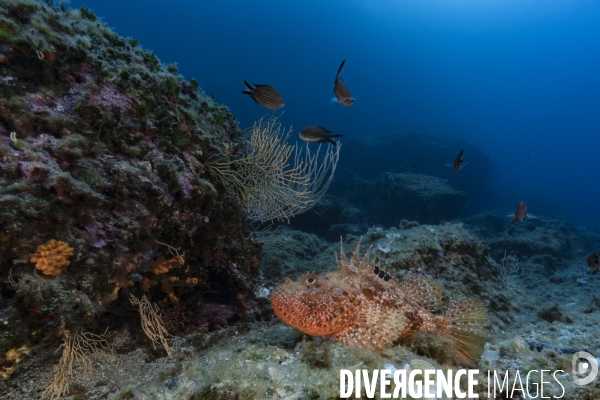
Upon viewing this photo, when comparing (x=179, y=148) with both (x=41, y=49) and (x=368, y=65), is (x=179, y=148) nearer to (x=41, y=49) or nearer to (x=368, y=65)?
(x=41, y=49)

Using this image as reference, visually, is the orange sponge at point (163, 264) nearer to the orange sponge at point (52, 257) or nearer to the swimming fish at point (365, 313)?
the orange sponge at point (52, 257)

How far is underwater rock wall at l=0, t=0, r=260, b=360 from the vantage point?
218 centimetres

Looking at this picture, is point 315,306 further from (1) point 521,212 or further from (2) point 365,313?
(1) point 521,212

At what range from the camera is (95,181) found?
255 centimetres

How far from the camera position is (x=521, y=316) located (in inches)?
203

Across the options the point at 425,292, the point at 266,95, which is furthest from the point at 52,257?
the point at 266,95

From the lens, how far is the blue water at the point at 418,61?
102 metres

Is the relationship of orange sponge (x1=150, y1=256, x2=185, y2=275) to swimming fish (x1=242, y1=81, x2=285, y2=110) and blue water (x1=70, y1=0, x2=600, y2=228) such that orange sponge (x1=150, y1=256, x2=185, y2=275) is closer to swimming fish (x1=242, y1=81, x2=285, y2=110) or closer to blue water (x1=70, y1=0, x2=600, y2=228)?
swimming fish (x1=242, y1=81, x2=285, y2=110)

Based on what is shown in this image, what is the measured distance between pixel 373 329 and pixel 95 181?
2.79m

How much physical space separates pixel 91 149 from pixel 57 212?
0.71 m

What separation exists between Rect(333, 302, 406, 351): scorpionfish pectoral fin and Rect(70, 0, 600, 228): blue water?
88.0 metres

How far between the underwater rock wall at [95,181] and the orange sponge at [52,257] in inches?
1.5

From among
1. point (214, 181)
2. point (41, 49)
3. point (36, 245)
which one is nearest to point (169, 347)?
point (36, 245)

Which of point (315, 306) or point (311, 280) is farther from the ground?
point (311, 280)
